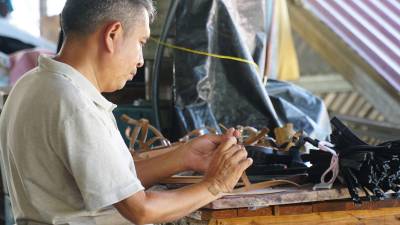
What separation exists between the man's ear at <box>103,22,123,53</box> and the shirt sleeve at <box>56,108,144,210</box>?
0.78ft

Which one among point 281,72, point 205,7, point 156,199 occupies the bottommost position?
point 281,72

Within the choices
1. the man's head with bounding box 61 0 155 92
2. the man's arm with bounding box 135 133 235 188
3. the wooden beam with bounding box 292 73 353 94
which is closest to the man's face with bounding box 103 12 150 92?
the man's head with bounding box 61 0 155 92

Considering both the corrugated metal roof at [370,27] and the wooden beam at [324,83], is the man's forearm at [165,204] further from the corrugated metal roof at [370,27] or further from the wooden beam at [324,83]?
the wooden beam at [324,83]

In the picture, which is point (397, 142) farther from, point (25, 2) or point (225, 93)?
point (25, 2)

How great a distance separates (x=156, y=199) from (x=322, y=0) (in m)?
3.72

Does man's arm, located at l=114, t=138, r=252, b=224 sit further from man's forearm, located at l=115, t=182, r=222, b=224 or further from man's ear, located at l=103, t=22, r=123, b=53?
man's ear, located at l=103, t=22, r=123, b=53

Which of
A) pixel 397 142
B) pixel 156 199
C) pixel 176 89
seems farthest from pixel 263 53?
pixel 156 199

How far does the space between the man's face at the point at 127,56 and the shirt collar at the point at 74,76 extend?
8cm

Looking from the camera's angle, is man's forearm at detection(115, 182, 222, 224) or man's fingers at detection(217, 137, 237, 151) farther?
man's fingers at detection(217, 137, 237, 151)

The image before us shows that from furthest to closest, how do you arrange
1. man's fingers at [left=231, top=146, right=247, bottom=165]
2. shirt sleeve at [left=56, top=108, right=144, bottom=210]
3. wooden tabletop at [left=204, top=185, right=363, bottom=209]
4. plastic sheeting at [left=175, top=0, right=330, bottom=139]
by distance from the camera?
plastic sheeting at [left=175, top=0, right=330, bottom=139], wooden tabletop at [left=204, top=185, right=363, bottom=209], man's fingers at [left=231, top=146, right=247, bottom=165], shirt sleeve at [left=56, top=108, right=144, bottom=210]

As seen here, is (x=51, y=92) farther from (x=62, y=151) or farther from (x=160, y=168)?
(x=160, y=168)

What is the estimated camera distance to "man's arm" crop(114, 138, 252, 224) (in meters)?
1.88

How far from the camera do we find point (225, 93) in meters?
3.73

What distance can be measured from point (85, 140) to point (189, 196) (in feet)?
1.24
